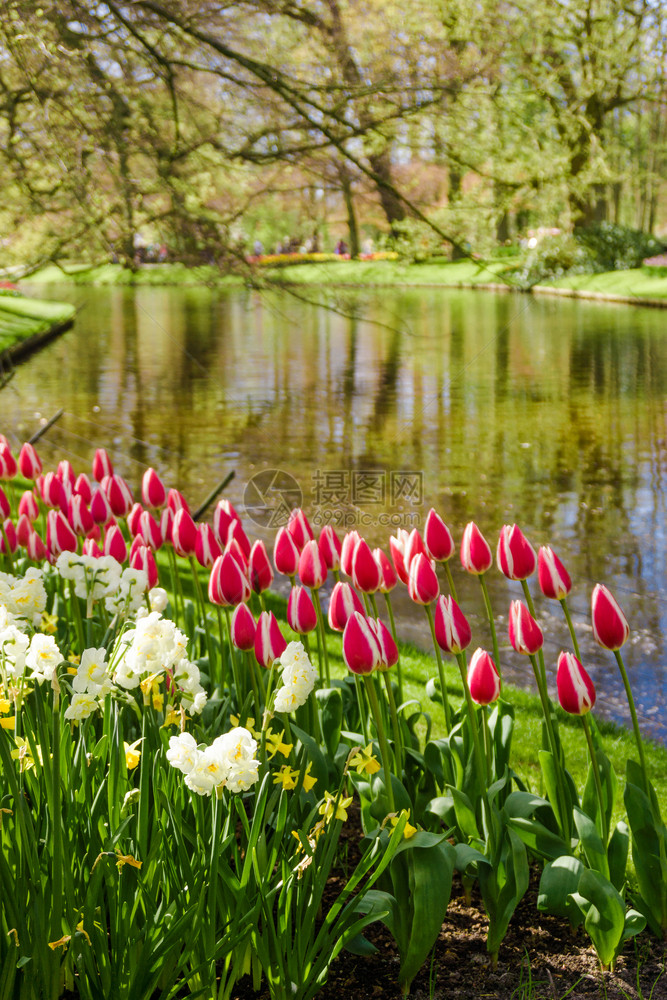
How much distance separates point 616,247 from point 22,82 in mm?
19019

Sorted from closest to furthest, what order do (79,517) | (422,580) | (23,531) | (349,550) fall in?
(422,580) < (349,550) < (79,517) < (23,531)

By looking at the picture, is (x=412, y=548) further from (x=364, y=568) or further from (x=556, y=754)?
(x=556, y=754)

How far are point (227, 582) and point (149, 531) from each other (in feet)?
2.11

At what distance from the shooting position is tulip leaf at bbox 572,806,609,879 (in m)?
1.92

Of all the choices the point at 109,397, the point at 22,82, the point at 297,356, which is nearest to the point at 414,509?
the point at 22,82

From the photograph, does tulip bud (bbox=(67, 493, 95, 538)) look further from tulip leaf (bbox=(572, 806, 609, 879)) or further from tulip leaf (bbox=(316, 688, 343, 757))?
tulip leaf (bbox=(572, 806, 609, 879))

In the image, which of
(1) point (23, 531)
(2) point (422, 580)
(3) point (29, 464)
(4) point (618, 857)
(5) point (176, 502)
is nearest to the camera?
(4) point (618, 857)

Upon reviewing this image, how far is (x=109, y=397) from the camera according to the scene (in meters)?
12.8

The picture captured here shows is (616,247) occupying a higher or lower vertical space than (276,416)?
higher

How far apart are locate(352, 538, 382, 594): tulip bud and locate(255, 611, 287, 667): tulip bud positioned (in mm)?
222

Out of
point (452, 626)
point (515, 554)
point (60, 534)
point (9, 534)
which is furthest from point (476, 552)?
point (9, 534)

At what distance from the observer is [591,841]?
1.92 m

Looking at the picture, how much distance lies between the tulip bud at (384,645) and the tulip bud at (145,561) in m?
0.81

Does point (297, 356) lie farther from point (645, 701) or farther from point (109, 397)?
point (645, 701)
